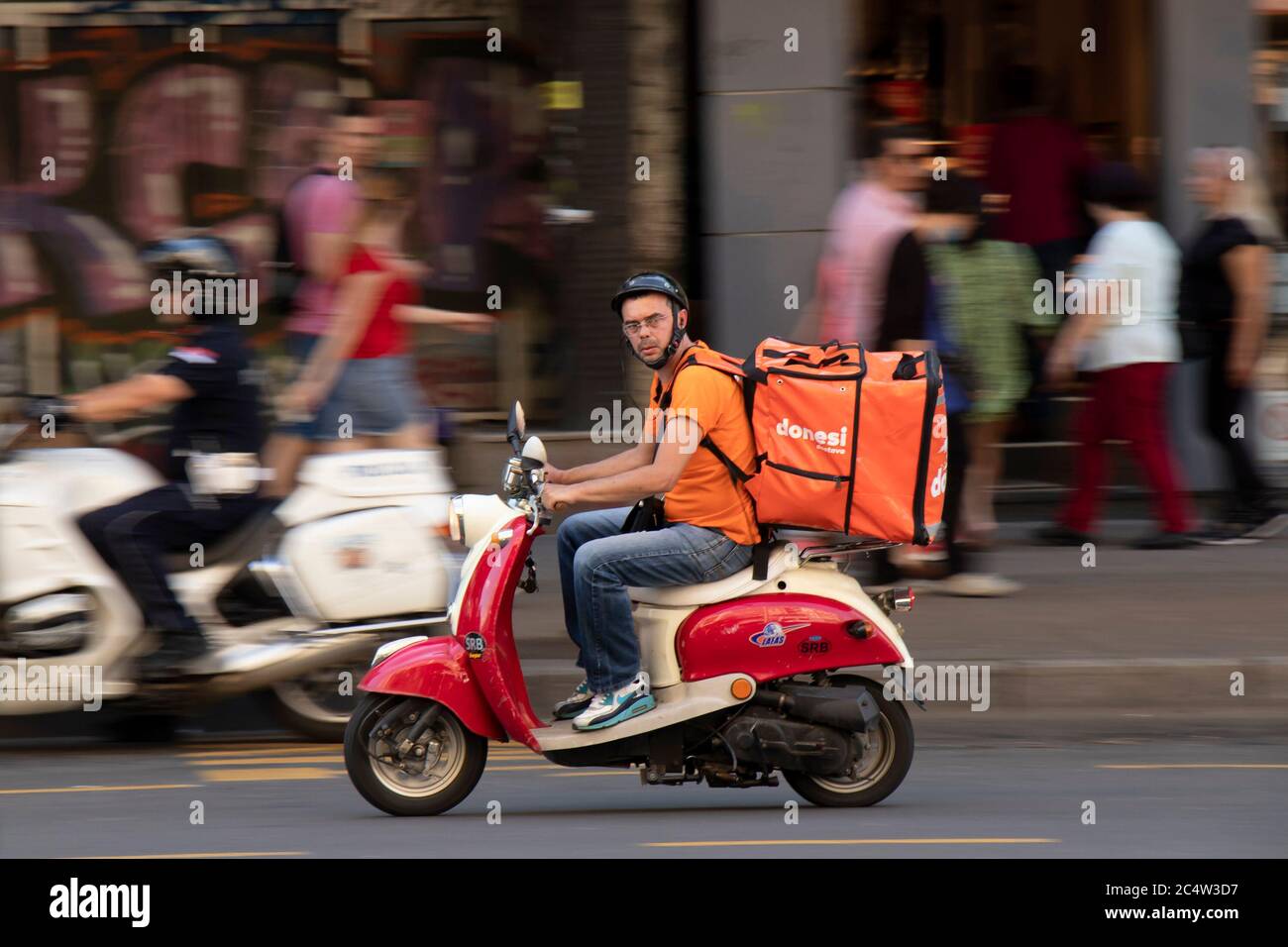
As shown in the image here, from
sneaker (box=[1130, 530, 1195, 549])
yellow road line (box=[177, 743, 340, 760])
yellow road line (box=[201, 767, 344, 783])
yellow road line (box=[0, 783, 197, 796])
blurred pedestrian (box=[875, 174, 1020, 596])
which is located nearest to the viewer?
yellow road line (box=[0, 783, 197, 796])

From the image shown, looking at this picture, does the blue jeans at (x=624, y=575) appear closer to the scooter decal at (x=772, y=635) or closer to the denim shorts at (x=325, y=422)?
the scooter decal at (x=772, y=635)

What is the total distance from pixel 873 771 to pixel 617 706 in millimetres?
858

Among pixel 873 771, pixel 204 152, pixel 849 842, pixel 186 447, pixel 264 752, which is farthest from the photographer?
pixel 204 152

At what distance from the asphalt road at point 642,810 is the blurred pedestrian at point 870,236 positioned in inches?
89.7

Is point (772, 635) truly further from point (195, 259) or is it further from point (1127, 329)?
point (1127, 329)

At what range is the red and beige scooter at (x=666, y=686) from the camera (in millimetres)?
6312

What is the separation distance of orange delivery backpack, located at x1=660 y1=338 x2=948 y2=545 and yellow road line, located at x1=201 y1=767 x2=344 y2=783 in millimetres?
1957

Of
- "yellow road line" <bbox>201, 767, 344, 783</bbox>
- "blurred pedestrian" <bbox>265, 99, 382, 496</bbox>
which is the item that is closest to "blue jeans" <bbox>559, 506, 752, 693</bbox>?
"yellow road line" <bbox>201, 767, 344, 783</bbox>

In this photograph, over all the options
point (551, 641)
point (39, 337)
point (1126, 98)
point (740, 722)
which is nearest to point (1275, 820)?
point (740, 722)

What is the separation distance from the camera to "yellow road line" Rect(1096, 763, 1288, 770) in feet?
24.0

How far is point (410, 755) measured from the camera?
6383 mm

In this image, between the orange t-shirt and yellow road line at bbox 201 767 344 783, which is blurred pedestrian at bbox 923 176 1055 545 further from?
yellow road line at bbox 201 767 344 783

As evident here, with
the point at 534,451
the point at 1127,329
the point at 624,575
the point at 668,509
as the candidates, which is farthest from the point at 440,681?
the point at 1127,329

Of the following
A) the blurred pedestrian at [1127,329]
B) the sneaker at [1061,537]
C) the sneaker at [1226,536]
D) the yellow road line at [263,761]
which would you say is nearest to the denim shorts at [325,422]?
the yellow road line at [263,761]
